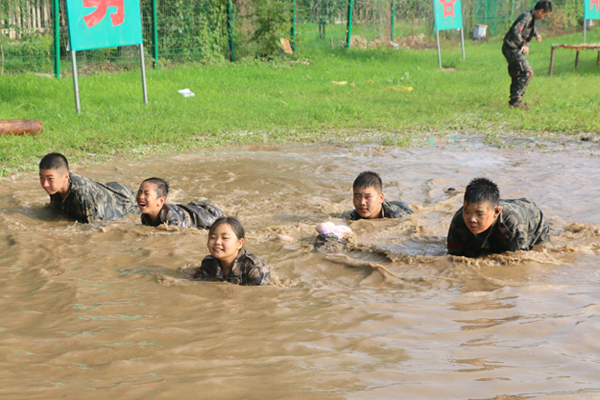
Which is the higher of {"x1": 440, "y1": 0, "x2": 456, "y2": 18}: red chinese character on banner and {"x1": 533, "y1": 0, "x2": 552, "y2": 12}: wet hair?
{"x1": 440, "y1": 0, "x2": 456, "y2": 18}: red chinese character on banner

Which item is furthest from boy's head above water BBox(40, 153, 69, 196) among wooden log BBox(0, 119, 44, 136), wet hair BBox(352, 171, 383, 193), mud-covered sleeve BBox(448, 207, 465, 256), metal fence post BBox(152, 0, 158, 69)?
metal fence post BBox(152, 0, 158, 69)

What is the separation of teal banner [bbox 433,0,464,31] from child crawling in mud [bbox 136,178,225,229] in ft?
56.6

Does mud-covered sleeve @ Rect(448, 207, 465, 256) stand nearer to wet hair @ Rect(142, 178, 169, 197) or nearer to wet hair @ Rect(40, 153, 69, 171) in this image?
wet hair @ Rect(142, 178, 169, 197)

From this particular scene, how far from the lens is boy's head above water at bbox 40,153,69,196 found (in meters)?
6.19

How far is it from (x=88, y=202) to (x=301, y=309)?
335cm

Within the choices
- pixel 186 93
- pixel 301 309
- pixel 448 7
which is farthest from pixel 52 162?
pixel 448 7

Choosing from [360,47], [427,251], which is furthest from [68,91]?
[360,47]

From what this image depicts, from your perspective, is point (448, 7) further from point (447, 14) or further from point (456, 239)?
point (456, 239)

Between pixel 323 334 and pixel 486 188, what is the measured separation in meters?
2.05

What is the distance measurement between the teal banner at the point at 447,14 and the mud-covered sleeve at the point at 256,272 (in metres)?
18.7

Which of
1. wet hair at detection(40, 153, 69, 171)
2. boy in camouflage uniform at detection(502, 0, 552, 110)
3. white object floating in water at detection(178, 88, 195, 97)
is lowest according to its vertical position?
wet hair at detection(40, 153, 69, 171)

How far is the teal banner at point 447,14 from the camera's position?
21641mm

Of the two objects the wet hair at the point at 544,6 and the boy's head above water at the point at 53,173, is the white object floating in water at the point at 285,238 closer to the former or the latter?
the boy's head above water at the point at 53,173

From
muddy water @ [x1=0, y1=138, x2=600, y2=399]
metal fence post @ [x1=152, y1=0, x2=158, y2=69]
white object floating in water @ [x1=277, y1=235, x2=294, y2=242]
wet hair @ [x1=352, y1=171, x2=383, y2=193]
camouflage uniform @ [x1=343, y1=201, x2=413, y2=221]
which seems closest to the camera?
muddy water @ [x1=0, y1=138, x2=600, y2=399]
